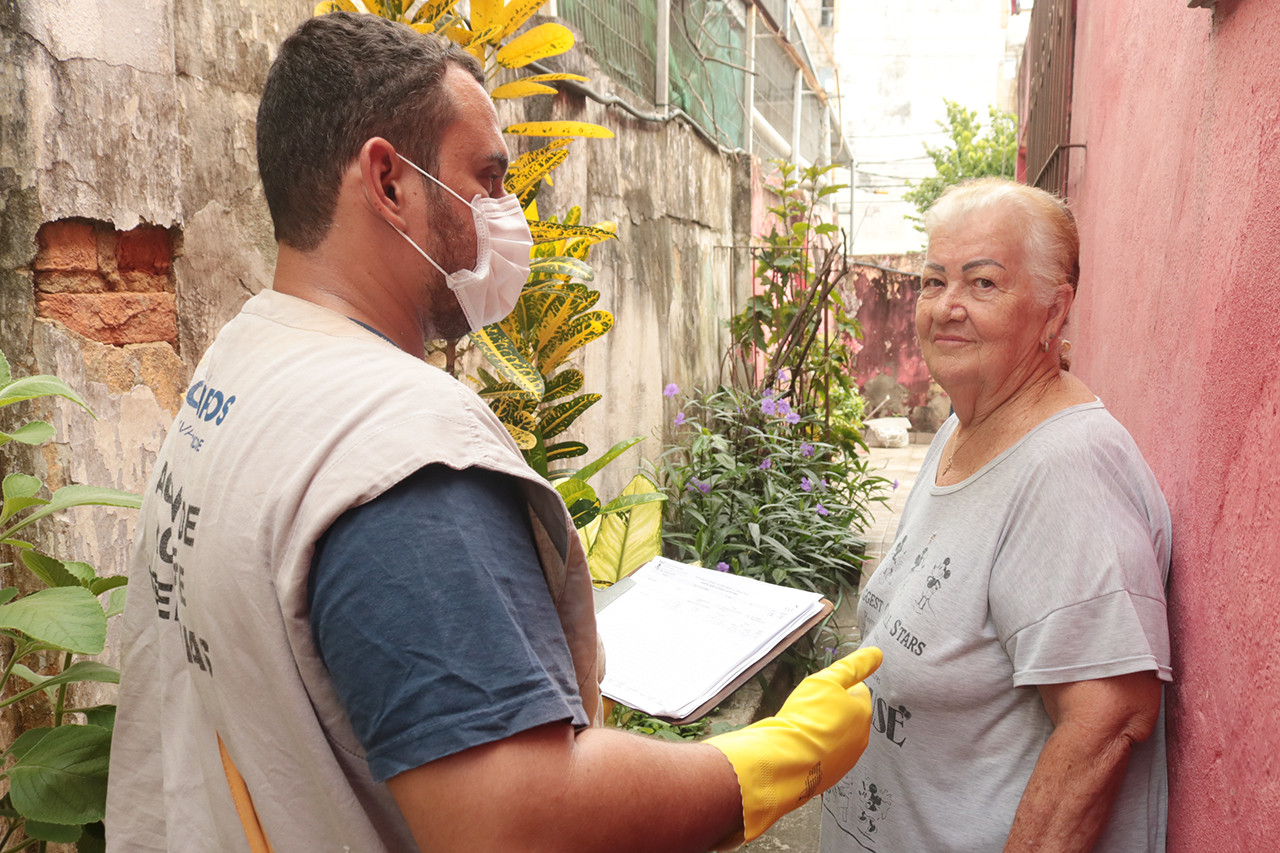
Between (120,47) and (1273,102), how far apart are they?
69.0 inches

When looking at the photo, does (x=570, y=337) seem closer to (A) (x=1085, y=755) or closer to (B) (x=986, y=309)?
(B) (x=986, y=309)

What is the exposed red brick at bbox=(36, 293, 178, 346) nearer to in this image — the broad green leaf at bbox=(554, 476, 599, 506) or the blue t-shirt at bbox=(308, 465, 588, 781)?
the broad green leaf at bbox=(554, 476, 599, 506)

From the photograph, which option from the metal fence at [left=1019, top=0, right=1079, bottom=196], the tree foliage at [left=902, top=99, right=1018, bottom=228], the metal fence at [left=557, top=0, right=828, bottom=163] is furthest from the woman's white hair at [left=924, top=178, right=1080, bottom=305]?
the tree foliage at [left=902, top=99, right=1018, bottom=228]

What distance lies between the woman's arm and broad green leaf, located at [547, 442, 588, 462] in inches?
56.2

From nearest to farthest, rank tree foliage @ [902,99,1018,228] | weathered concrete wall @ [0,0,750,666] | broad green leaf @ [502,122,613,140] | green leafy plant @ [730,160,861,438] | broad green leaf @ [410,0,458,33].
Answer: weathered concrete wall @ [0,0,750,666]
broad green leaf @ [410,0,458,33]
broad green leaf @ [502,122,613,140]
green leafy plant @ [730,160,861,438]
tree foliage @ [902,99,1018,228]

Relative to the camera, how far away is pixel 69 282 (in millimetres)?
1581

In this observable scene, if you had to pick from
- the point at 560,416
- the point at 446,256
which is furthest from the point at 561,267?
the point at 446,256

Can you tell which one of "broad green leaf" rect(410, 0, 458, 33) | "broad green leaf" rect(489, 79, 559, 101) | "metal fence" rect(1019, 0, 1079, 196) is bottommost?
"broad green leaf" rect(489, 79, 559, 101)

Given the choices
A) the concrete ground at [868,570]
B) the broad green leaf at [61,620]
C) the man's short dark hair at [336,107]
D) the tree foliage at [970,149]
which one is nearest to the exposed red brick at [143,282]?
the broad green leaf at [61,620]

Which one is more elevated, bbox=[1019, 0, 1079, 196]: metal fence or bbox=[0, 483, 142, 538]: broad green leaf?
bbox=[1019, 0, 1079, 196]: metal fence

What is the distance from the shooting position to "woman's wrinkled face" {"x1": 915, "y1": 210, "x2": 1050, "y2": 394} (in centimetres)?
151

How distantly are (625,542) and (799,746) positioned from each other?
1602 mm

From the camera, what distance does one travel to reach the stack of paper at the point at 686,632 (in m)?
1.35

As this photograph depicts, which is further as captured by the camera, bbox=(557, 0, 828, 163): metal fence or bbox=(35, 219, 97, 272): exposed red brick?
bbox=(557, 0, 828, 163): metal fence
